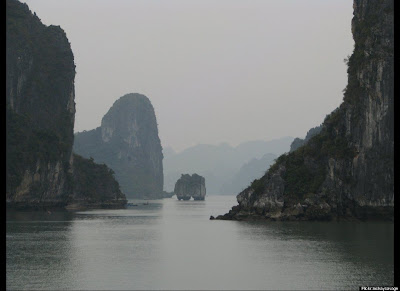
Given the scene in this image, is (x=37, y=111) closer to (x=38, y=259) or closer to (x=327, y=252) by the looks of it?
(x=38, y=259)

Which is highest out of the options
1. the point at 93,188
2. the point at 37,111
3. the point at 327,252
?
the point at 37,111

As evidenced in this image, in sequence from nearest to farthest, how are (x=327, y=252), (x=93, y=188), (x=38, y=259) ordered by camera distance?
(x=38, y=259), (x=327, y=252), (x=93, y=188)

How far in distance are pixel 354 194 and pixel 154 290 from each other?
55.5 m

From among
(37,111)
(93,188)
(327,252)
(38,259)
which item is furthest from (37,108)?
(327,252)

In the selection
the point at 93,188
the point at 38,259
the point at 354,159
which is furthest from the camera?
the point at 93,188

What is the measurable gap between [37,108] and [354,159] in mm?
72407

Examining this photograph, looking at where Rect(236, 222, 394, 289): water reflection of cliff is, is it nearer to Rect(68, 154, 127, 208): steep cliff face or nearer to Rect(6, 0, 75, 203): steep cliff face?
Rect(6, 0, 75, 203): steep cliff face

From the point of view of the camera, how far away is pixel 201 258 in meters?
50.2

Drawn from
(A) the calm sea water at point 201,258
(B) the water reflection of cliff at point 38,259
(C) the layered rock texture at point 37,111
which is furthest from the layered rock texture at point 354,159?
(C) the layered rock texture at point 37,111

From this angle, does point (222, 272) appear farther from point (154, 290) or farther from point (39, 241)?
point (39, 241)

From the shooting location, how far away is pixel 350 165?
88312mm

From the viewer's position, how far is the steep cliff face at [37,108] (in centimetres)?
11744

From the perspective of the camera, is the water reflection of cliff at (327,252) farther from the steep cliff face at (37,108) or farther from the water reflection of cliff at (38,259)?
the steep cliff face at (37,108)

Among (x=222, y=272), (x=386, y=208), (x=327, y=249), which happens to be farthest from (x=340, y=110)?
(x=222, y=272)
